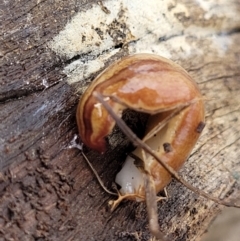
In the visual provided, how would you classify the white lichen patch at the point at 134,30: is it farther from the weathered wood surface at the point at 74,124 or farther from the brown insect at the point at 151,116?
the brown insect at the point at 151,116

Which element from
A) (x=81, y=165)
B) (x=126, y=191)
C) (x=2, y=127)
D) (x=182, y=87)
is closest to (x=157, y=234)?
(x=126, y=191)

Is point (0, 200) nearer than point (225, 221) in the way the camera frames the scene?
Yes

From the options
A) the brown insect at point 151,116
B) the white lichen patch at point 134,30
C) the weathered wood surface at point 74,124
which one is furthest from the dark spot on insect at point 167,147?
the white lichen patch at point 134,30

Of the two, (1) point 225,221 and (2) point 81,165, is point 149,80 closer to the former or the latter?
(2) point 81,165

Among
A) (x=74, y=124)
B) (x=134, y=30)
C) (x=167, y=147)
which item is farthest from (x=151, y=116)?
(x=134, y=30)

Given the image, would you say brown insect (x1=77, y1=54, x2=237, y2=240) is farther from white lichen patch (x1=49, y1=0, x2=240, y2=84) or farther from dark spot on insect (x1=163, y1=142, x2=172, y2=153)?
white lichen patch (x1=49, y1=0, x2=240, y2=84)
